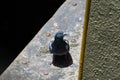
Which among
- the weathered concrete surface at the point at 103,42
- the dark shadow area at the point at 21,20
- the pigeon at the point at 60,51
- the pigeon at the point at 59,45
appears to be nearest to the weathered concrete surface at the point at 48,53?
the pigeon at the point at 60,51

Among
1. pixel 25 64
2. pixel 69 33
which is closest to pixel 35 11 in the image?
pixel 69 33

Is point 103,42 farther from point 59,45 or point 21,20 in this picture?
point 21,20

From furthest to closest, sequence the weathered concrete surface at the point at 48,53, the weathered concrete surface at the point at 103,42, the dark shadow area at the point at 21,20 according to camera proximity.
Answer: the dark shadow area at the point at 21,20 → the weathered concrete surface at the point at 48,53 → the weathered concrete surface at the point at 103,42

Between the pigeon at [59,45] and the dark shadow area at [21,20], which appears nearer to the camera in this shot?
the pigeon at [59,45]

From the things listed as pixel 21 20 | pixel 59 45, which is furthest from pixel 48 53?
pixel 21 20

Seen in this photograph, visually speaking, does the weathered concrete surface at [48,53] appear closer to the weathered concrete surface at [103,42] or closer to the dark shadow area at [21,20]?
the dark shadow area at [21,20]
